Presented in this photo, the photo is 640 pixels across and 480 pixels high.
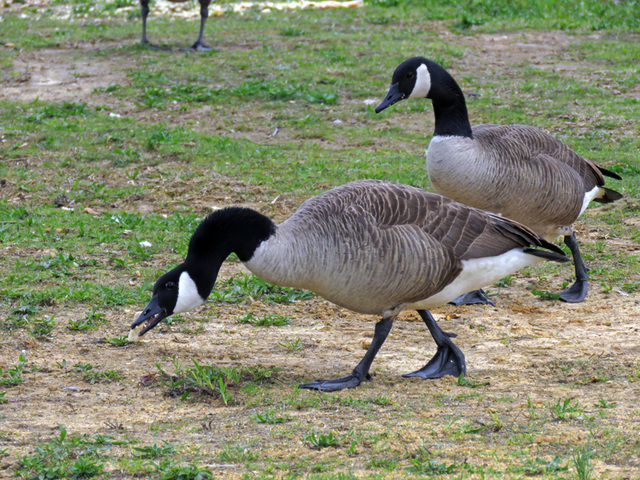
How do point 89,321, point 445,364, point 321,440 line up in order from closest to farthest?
point 321,440 < point 445,364 < point 89,321

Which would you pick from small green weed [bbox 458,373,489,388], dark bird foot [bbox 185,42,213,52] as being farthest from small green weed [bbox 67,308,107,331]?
dark bird foot [bbox 185,42,213,52]

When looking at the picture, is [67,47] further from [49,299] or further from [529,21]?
[49,299]

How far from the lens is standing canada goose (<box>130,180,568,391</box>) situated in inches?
168

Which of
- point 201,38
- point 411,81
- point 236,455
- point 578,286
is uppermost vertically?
point 411,81

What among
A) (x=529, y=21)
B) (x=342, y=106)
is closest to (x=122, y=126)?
(x=342, y=106)

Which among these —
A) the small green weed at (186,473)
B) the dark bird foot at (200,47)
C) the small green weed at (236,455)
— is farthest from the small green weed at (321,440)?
the dark bird foot at (200,47)

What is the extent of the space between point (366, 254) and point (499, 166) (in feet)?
6.55

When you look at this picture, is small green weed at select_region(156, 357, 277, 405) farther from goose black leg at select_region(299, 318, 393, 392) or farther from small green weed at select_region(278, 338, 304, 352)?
small green weed at select_region(278, 338, 304, 352)

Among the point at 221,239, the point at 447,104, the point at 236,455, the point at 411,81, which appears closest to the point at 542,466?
the point at 236,455

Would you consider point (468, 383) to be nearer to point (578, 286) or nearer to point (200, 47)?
point (578, 286)

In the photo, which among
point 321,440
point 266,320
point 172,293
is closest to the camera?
point 321,440

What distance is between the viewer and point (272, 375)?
4656 mm

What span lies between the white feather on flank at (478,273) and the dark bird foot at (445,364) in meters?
0.28

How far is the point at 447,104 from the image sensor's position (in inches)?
239
